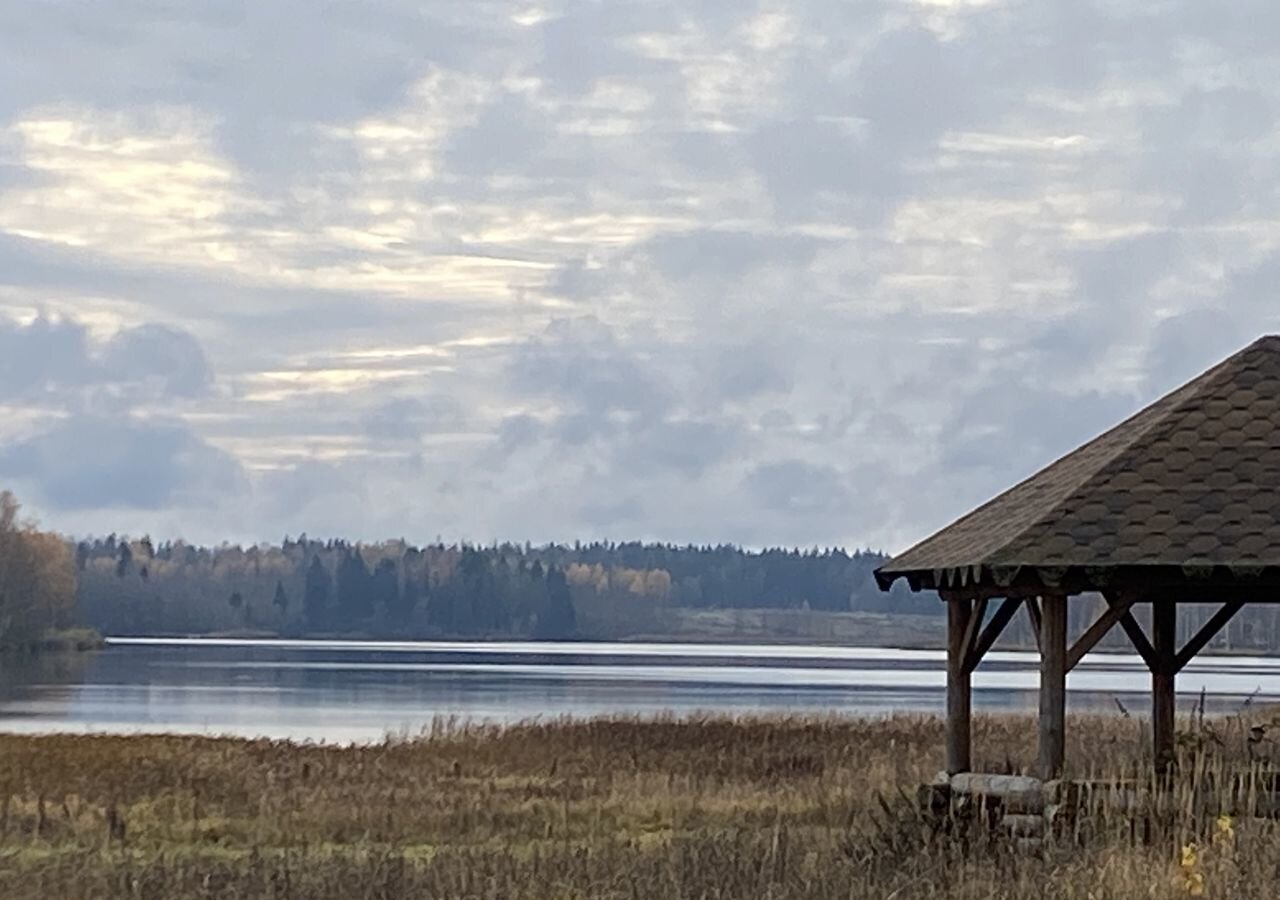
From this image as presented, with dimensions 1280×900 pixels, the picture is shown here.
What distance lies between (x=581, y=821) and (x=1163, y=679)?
19.9 ft

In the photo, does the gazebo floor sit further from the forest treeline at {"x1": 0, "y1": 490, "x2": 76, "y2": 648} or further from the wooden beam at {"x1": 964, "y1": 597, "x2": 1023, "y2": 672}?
the forest treeline at {"x1": 0, "y1": 490, "x2": 76, "y2": 648}

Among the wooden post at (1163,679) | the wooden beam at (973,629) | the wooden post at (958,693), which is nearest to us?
the wooden beam at (973,629)

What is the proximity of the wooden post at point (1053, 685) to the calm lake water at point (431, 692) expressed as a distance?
14065mm

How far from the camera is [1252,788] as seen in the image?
1342 centimetres

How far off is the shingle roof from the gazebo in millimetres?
13

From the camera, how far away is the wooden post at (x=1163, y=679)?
1573cm

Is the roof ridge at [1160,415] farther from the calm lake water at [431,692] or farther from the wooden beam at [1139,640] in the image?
the calm lake water at [431,692]

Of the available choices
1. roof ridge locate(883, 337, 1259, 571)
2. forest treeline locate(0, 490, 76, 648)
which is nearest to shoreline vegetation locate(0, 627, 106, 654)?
forest treeline locate(0, 490, 76, 648)

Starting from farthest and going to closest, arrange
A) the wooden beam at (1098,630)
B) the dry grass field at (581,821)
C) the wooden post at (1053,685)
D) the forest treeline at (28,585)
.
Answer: the forest treeline at (28,585), the wooden post at (1053,685), the wooden beam at (1098,630), the dry grass field at (581,821)

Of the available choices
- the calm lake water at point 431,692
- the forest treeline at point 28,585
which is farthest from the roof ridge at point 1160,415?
the forest treeline at point 28,585

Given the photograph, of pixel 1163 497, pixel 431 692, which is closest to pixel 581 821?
pixel 1163 497

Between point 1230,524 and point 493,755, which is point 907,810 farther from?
point 493,755

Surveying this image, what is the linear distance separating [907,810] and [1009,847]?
2.18 meters

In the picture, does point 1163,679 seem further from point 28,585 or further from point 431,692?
point 28,585
